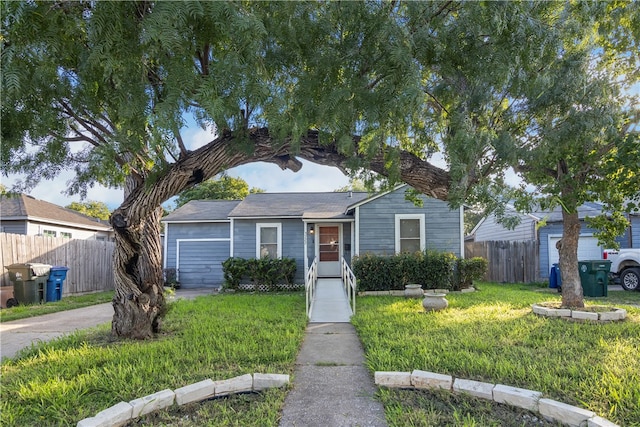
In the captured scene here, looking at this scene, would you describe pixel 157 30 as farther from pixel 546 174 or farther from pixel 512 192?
pixel 546 174

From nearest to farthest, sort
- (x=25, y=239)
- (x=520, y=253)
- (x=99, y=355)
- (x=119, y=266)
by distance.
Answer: (x=99, y=355), (x=119, y=266), (x=25, y=239), (x=520, y=253)

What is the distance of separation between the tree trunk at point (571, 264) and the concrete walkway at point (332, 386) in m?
4.33

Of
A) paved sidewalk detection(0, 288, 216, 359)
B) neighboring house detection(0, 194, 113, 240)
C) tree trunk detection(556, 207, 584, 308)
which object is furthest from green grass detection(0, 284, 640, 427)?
neighboring house detection(0, 194, 113, 240)

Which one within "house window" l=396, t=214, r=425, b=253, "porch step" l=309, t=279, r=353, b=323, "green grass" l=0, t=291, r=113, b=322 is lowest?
"green grass" l=0, t=291, r=113, b=322

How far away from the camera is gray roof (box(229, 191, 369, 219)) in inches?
520

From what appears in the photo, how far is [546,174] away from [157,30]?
→ 23.2 ft

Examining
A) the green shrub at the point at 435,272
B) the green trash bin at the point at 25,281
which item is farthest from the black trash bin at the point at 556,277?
the green trash bin at the point at 25,281

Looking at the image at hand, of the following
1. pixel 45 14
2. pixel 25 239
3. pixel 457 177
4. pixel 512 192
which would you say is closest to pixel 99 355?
pixel 45 14

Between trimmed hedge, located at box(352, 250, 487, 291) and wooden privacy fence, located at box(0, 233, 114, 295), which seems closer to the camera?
wooden privacy fence, located at box(0, 233, 114, 295)

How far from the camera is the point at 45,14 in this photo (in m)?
2.64

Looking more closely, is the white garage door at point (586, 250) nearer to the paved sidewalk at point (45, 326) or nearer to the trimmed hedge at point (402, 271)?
the trimmed hedge at point (402, 271)

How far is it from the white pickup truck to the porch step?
29.4 ft

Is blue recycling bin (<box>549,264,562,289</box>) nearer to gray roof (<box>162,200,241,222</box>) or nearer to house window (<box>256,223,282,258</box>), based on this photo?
house window (<box>256,223,282,258</box>)

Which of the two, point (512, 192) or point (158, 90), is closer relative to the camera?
point (158, 90)
